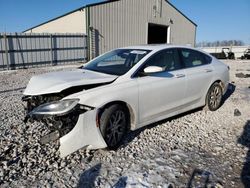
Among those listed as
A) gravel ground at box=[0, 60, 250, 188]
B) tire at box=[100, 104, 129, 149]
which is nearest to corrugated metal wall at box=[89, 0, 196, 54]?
gravel ground at box=[0, 60, 250, 188]

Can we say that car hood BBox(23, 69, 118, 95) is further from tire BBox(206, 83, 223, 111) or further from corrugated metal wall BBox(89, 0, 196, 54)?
corrugated metal wall BBox(89, 0, 196, 54)

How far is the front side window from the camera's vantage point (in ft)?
13.9

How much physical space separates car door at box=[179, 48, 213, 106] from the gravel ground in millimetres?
573

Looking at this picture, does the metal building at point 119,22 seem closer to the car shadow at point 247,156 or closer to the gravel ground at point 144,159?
the gravel ground at point 144,159

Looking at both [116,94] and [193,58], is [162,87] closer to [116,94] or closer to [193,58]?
[116,94]

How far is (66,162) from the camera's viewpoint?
3287 mm

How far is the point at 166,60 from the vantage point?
4.52 m

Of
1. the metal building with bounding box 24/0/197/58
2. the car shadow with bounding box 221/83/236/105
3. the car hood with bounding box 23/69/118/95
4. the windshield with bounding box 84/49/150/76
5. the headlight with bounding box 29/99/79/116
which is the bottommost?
the car shadow with bounding box 221/83/236/105

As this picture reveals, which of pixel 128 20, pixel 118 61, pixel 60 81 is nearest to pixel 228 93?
pixel 118 61

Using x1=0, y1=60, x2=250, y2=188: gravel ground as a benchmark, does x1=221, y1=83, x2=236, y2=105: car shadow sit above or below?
above

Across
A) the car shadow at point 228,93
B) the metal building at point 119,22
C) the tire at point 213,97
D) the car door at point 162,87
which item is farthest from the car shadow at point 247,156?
the metal building at point 119,22

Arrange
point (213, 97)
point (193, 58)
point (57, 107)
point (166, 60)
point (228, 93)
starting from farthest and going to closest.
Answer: point (228, 93) < point (213, 97) < point (193, 58) < point (166, 60) < point (57, 107)

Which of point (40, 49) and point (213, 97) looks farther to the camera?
point (40, 49)

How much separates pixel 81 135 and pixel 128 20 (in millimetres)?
17063
